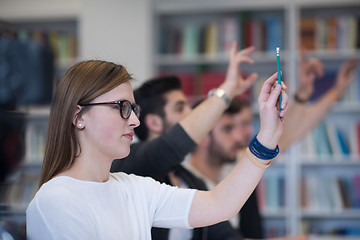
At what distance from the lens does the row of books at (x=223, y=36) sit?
4137 mm

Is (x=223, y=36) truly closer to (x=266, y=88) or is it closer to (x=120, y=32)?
(x=120, y=32)

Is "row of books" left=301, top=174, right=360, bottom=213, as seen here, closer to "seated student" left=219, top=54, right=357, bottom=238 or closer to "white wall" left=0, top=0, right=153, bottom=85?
"seated student" left=219, top=54, right=357, bottom=238

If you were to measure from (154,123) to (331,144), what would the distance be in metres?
2.47

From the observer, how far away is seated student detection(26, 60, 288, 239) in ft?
3.64

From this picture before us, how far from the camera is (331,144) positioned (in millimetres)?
4043

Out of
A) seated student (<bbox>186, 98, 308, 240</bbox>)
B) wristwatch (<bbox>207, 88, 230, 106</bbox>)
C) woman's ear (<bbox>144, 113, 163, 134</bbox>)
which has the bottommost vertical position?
seated student (<bbox>186, 98, 308, 240</bbox>)

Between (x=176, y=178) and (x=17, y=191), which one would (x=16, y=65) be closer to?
(x=176, y=178)

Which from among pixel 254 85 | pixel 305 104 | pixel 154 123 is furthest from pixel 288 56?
pixel 154 123

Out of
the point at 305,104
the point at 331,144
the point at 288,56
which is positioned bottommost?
the point at 331,144

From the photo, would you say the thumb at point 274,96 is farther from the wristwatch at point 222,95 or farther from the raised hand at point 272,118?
the wristwatch at point 222,95

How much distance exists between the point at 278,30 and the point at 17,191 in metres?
2.63

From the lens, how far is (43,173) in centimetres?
119

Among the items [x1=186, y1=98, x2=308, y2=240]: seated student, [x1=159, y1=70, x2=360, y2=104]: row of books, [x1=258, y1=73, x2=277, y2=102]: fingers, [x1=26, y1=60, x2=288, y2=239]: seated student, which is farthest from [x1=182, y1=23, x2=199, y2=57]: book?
[x1=258, y1=73, x2=277, y2=102]: fingers

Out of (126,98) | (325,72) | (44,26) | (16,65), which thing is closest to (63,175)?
(126,98)
